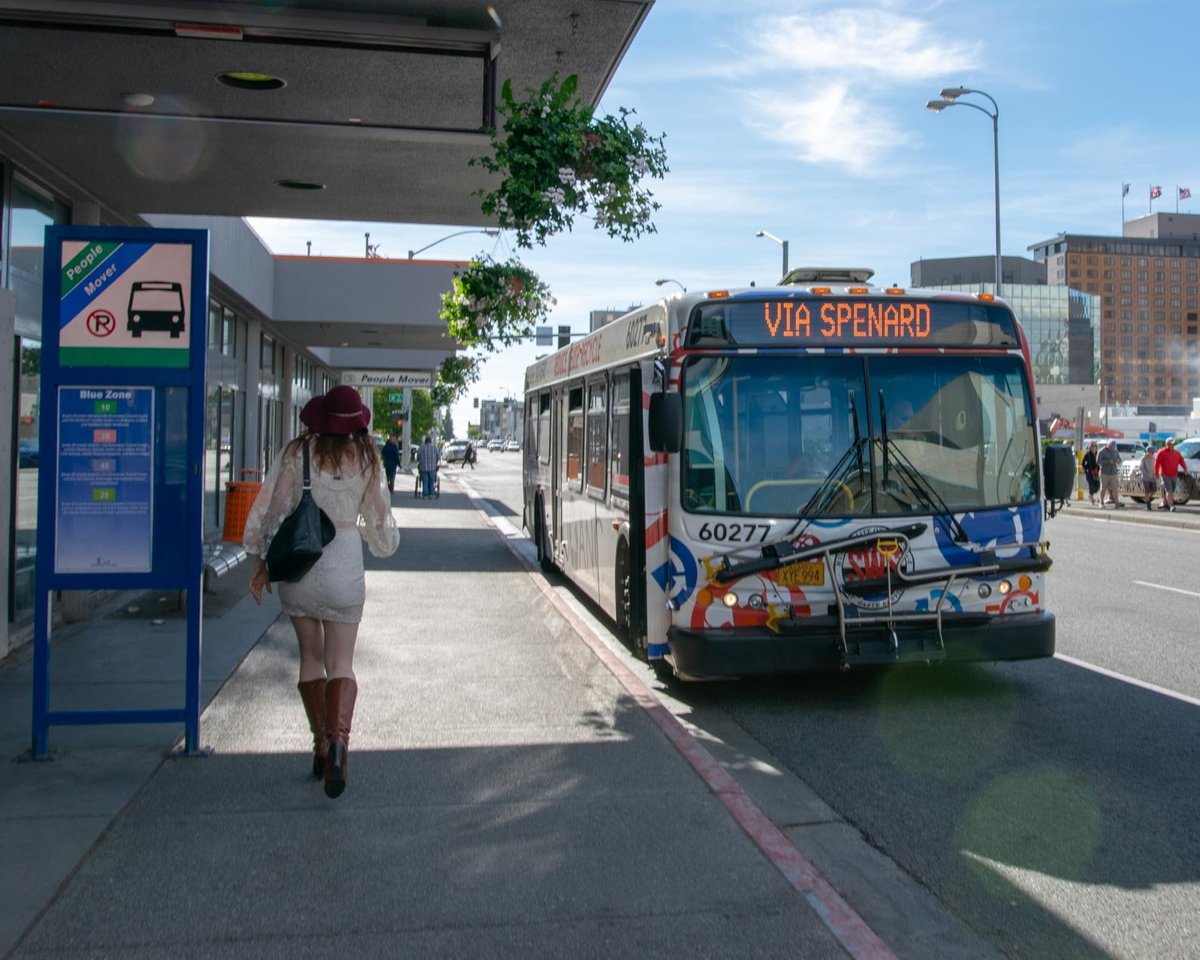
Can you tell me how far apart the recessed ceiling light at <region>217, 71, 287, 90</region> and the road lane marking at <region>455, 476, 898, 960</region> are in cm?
483

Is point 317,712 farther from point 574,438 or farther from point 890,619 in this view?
point 574,438

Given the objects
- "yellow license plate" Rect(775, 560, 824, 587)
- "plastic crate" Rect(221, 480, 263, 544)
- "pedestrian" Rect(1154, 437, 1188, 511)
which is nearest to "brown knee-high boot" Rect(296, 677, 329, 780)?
"yellow license plate" Rect(775, 560, 824, 587)

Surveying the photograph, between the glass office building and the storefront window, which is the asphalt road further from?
the glass office building

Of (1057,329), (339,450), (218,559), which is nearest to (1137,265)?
(1057,329)

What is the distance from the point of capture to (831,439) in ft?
26.6

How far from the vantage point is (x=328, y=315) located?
23375 mm

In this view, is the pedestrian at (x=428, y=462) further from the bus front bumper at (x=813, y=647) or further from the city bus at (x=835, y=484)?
the bus front bumper at (x=813, y=647)

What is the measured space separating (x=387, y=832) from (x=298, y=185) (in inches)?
306

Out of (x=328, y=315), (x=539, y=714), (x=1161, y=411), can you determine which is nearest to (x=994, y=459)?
(x=539, y=714)

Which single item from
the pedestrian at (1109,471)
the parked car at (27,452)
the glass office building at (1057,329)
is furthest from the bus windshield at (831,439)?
the glass office building at (1057,329)

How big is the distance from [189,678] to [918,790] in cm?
368

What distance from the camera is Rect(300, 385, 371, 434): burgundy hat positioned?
19.9 ft

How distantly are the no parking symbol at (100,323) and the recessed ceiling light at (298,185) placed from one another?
532cm

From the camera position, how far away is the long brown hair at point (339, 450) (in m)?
6.08
